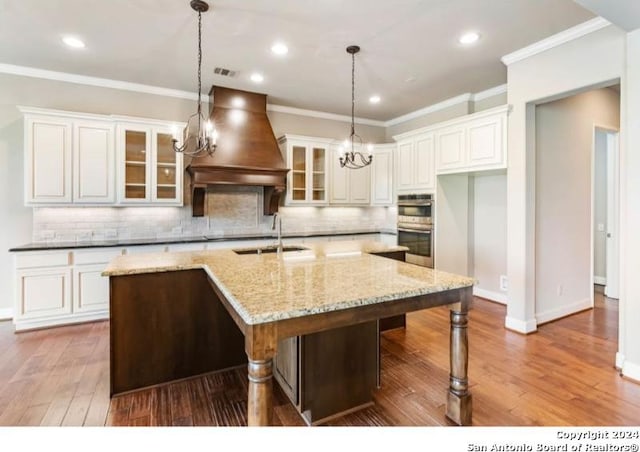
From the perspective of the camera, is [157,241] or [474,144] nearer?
→ [474,144]

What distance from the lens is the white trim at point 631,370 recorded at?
253cm

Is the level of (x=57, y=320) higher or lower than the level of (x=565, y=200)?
lower

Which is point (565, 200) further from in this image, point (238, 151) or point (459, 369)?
point (238, 151)

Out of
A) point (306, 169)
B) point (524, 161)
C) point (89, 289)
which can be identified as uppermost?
point (306, 169)

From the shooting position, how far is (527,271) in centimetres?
352

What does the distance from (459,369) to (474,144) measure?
2.95 m

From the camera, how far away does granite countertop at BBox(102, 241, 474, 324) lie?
59.0 inches

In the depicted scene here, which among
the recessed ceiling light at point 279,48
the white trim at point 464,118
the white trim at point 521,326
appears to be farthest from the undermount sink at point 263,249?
the white trim at point 464,118

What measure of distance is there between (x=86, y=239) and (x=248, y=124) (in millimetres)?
2615

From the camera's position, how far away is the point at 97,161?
4.02 m

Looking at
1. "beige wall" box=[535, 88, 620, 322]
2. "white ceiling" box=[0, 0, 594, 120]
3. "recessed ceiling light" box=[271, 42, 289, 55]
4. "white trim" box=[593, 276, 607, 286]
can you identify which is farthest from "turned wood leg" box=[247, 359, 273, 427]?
"white trim" box=[593, 276, 607, 286]

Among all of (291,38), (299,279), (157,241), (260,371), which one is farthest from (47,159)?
(260,371)

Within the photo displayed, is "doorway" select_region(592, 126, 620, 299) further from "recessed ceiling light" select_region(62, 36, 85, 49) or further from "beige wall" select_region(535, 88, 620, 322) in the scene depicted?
"recessed ceiling light" select_region(62, 36, 85, 49)

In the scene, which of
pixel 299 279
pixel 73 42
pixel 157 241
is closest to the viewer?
pixel 299 279
